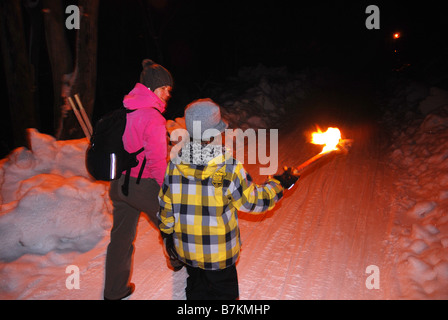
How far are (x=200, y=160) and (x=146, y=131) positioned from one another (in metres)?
0.74

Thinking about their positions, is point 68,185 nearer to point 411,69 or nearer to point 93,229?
point 93,229

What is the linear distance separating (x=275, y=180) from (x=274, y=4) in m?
19.1

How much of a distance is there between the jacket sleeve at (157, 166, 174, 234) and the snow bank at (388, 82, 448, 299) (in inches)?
95.6

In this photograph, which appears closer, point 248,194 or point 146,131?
point 248,194

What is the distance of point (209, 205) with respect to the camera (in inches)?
76.3

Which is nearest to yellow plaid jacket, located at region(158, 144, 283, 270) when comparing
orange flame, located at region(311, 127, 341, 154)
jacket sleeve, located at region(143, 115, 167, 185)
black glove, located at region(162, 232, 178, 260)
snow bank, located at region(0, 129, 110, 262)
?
black glove, located at region(162, 232, 178, 260)

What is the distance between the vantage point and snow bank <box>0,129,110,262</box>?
140 inches
